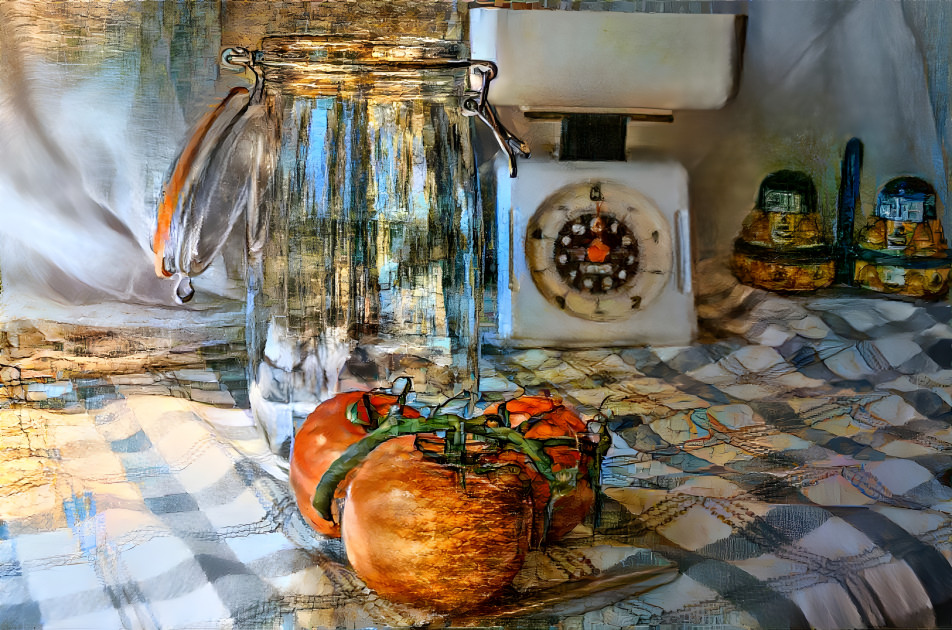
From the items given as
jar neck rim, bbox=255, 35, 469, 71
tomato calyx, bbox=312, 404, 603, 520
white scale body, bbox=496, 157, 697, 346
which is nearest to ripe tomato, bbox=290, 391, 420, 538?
tomato calyx, bbox=312, 404, 603, 520

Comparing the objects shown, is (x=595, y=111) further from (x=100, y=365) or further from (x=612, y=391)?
(x=100, y=365)

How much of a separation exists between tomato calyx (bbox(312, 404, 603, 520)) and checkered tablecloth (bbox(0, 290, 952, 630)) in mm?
47

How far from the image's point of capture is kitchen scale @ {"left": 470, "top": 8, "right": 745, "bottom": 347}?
27.3 inches

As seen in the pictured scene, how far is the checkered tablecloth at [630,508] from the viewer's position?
1.19 ft

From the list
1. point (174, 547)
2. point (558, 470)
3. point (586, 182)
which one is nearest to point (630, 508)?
point (558, 470)

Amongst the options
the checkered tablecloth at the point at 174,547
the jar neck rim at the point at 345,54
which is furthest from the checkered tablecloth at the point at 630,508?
the jar neck rim at the point at 345,54

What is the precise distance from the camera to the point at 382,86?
18.2 inches

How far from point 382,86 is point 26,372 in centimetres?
39

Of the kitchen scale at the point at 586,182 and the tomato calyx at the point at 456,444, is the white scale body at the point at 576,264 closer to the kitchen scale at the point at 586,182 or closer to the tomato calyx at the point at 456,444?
the kitchen scale at the point at 586,182

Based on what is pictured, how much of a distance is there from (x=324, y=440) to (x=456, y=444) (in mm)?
75

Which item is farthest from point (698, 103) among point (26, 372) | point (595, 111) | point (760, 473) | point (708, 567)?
point (26, 372)

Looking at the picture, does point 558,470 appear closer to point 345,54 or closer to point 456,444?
point 456,444

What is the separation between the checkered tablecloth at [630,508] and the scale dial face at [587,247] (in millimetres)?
44

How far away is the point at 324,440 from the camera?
380mm
